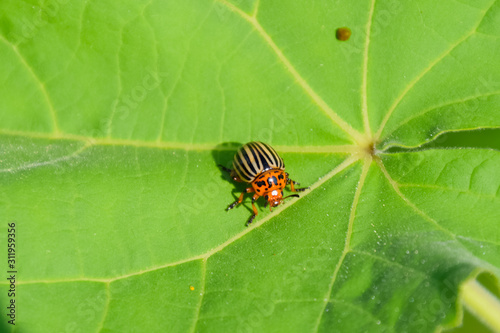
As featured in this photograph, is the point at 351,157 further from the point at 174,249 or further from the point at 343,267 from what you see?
the point at 174,249

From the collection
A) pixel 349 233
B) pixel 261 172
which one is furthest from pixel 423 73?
pixel 261 172

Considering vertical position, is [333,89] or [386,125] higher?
[333,89]

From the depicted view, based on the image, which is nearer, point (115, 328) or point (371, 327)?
point (371, 327)

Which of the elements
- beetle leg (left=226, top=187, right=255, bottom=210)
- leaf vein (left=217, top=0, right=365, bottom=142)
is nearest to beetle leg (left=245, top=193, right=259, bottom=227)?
beetle leg (left=226, top=187, right=255, bottom=210)

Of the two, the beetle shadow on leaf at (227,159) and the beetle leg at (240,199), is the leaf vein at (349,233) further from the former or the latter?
the beetle leg at (240,199)

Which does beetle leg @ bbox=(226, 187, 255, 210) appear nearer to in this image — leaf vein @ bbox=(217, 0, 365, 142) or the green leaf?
the green leaf

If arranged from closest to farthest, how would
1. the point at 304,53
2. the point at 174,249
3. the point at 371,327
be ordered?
the point at 371,327
the point at 174,249
the point at 304,53

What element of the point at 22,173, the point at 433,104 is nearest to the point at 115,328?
the point at 22,173

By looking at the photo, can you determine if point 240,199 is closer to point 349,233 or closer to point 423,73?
point 349,233
